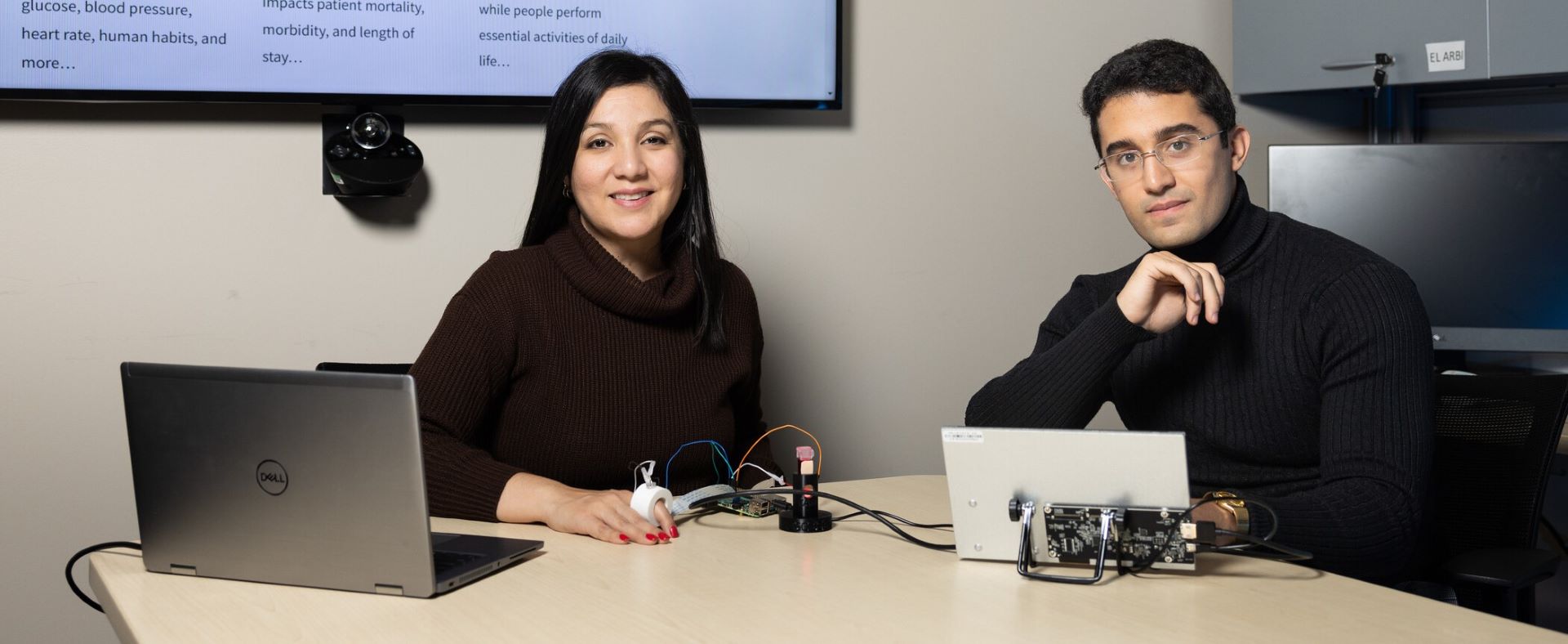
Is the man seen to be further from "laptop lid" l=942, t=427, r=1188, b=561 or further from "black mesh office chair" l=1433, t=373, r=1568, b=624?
Result: "laptop lid" l=942, t=427, r=1188, b=561

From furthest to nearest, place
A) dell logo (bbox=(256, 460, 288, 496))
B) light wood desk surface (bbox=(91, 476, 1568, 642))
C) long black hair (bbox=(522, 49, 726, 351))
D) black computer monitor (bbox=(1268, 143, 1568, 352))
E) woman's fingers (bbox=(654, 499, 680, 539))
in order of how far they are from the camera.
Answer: black computer monitor (bbox=(1268, 143, 1568, 352)), long black hair (bbox=(522, 49, 726, 351)), woman's fingers (bbox=(654, 499, 680, 539)), dell logo (bbox=(256, 460, 288, 496)), light wood desk surface (bbox=(91, 476, 1568, 642))

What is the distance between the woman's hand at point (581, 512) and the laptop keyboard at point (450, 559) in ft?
0.55

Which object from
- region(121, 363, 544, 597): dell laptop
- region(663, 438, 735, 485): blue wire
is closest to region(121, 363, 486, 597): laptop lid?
region(121, 363, 544, 597): dell laptop

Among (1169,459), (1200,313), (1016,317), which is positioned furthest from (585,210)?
(1016,317)

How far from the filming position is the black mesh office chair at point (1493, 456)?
1.76 metres

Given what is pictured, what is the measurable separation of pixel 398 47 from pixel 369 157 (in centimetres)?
21

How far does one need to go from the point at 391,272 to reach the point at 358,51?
0.39 meters

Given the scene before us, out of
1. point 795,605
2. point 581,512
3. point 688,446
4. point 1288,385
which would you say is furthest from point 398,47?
point 1288,385

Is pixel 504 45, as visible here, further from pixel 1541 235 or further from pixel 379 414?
pixel 1541 235

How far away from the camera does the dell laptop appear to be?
119 centimetres

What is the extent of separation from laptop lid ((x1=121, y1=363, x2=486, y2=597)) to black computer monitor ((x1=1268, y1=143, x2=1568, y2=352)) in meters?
2.28

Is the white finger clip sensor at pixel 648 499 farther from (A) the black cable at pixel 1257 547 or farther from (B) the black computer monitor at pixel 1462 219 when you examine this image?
(B) the black computer monitor at pixel 1462 219

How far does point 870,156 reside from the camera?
8.96 ft

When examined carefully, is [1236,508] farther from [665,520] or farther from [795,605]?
[665,520]
